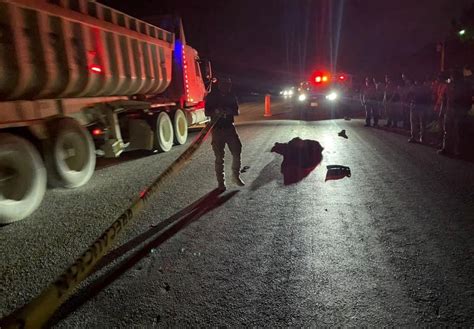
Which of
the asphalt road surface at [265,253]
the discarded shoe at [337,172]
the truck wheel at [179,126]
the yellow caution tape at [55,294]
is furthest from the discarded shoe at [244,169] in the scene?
the yellow caution tape at [55,294]

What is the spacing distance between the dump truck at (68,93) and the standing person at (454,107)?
6.84 m

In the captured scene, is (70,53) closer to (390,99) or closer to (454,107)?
(454,107)

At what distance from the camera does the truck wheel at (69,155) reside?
594cm

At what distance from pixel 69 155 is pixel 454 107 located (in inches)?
318

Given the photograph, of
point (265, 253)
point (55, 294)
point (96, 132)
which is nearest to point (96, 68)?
point (96, 132)

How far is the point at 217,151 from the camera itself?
602 cm

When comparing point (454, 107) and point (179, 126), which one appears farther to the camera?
point (179, 126)

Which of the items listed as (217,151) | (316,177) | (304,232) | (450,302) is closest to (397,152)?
(316,177)

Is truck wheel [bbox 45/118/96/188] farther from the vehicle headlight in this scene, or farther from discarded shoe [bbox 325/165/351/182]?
the vehicle headlight

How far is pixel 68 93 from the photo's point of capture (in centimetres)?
668

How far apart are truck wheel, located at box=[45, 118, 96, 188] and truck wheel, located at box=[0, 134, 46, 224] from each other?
1.67ft

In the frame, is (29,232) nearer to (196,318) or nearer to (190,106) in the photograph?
(196,318)

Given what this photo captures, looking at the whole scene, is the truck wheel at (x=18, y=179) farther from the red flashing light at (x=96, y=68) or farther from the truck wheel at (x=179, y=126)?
the truck wheel at (x=179, y=126)

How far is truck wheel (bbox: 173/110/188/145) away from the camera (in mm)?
10711
